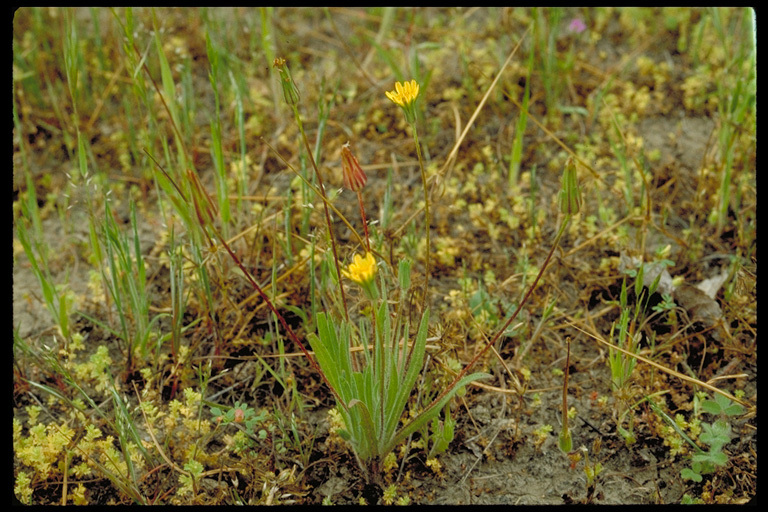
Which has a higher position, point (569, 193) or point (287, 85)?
point (287, 85)

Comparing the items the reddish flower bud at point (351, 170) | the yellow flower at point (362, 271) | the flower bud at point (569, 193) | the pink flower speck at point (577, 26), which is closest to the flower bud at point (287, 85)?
the reddish flower bud at point (351, 170)

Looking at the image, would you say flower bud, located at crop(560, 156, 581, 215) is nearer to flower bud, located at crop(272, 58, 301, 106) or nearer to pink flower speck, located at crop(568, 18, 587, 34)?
flower bud, located at crop(272, 58, 301, 106)

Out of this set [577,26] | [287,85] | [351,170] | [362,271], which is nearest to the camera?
[362,271]

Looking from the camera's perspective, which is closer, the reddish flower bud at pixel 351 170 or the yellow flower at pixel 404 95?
the yellow flower at pixel 404 95

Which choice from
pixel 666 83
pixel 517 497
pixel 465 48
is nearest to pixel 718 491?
pixel 517 497

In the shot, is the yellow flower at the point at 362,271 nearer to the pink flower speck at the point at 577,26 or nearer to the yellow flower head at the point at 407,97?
the yellow flower head at the point at 407,97

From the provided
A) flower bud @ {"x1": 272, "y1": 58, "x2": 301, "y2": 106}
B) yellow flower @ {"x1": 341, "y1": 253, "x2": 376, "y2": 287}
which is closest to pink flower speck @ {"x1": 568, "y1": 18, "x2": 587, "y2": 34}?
flower bud @ {"x1": 272, "y1": 58, "x2": 301, "y2": 106}

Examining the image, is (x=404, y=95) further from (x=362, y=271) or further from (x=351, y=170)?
(x=362, y=271)

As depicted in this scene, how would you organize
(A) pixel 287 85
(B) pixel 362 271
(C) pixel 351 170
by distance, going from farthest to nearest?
(C) pixel 351 170, (A) pixel 287 85, (B) pixel 362 271

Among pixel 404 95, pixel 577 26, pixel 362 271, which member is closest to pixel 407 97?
pixel 404 95

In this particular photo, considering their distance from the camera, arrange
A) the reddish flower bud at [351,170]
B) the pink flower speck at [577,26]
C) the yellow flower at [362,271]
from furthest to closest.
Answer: the pink flower speck at [577,26] < the reddish flower bud at [351,170] < the yellow flower at [362,271]

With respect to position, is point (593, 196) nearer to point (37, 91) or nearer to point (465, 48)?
point (465, 48)
